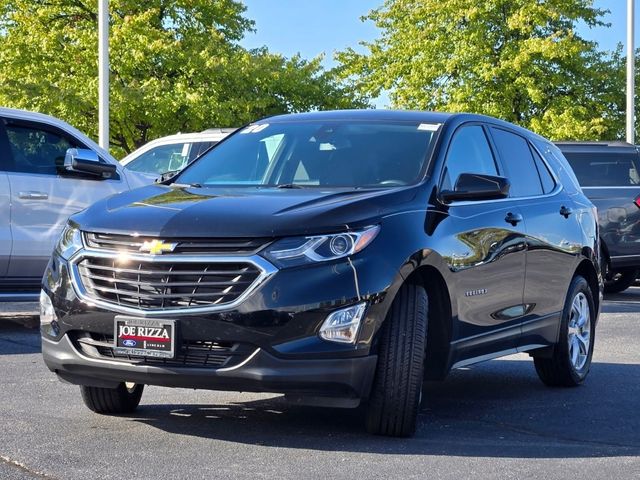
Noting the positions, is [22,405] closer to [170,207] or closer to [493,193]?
[170,207]

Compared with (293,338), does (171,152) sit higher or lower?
lower

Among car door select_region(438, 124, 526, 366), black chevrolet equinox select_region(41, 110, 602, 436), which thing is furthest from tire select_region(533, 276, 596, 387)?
black chevrolet equinox select_region(41, 110, 602, 436)

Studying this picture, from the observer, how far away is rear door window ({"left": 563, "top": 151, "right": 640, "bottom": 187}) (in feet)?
53.2

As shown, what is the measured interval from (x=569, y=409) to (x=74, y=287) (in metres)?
3.06

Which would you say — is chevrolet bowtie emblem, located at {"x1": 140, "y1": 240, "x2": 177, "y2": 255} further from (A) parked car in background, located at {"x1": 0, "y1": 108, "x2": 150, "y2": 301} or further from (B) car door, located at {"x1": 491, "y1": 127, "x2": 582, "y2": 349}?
(A) parked car in background, located at {"x1": 0, "y1": 108, "x2": 150, "y2": 301}

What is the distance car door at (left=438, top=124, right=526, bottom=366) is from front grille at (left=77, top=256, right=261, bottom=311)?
1219 mm

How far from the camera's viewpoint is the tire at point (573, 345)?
806 cm

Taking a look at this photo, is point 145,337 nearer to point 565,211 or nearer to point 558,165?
point 565,211

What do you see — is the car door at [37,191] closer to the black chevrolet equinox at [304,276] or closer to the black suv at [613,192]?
the black chevrolet equinox at [304,276]

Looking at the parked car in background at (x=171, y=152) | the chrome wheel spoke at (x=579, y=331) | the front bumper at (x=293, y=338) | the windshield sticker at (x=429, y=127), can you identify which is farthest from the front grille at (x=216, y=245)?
the parked car in background at (x=171, y=152)

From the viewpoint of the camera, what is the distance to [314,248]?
5.55m

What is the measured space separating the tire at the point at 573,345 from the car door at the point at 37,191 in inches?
183

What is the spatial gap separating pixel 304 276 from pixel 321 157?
163cm

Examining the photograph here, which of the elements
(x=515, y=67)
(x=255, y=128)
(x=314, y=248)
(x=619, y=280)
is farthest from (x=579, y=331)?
(x=515, y=67)
